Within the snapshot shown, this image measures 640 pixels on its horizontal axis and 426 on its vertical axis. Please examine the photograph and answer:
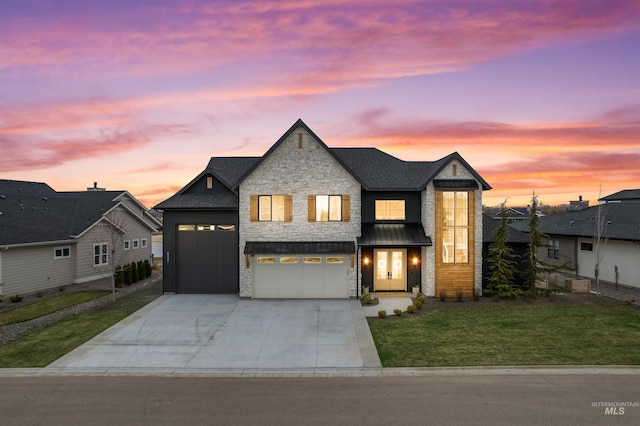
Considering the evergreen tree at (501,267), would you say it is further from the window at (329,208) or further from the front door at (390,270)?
the window at (329,208)

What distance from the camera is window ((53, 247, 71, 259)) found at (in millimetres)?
24906

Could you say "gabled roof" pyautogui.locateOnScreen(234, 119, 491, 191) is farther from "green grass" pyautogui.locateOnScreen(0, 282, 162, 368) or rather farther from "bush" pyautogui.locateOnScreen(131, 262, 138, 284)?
"bush" pyautogui.locateOnScreen(131, 262, 138, 284)

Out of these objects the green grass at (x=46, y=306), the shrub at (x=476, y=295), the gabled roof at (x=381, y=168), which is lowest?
the green grass at (x=46, y=306)

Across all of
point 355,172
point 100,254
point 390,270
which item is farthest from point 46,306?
point 390,270

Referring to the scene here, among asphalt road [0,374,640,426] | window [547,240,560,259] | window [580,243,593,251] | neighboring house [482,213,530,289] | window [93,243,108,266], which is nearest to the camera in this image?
asphalt road [0,374,640,426]

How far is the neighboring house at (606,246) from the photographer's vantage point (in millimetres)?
23562

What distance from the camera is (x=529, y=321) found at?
647 inches

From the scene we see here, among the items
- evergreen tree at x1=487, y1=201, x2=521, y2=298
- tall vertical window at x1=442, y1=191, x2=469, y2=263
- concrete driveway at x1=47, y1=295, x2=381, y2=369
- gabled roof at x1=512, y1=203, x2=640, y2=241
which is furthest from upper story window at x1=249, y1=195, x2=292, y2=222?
gabled roof at x1=512, y1=203, x2=640, y2=241

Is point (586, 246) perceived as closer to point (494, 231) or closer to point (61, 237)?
point (494, 231)

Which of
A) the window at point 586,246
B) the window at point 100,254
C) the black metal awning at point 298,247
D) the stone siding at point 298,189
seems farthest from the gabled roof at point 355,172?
the window at point 586,246

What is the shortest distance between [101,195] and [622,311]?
40.0 meters

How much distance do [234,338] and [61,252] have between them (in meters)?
19.0

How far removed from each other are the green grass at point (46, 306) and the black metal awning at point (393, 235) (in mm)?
17790

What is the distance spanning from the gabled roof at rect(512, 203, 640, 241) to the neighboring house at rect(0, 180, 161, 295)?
34.4 m
